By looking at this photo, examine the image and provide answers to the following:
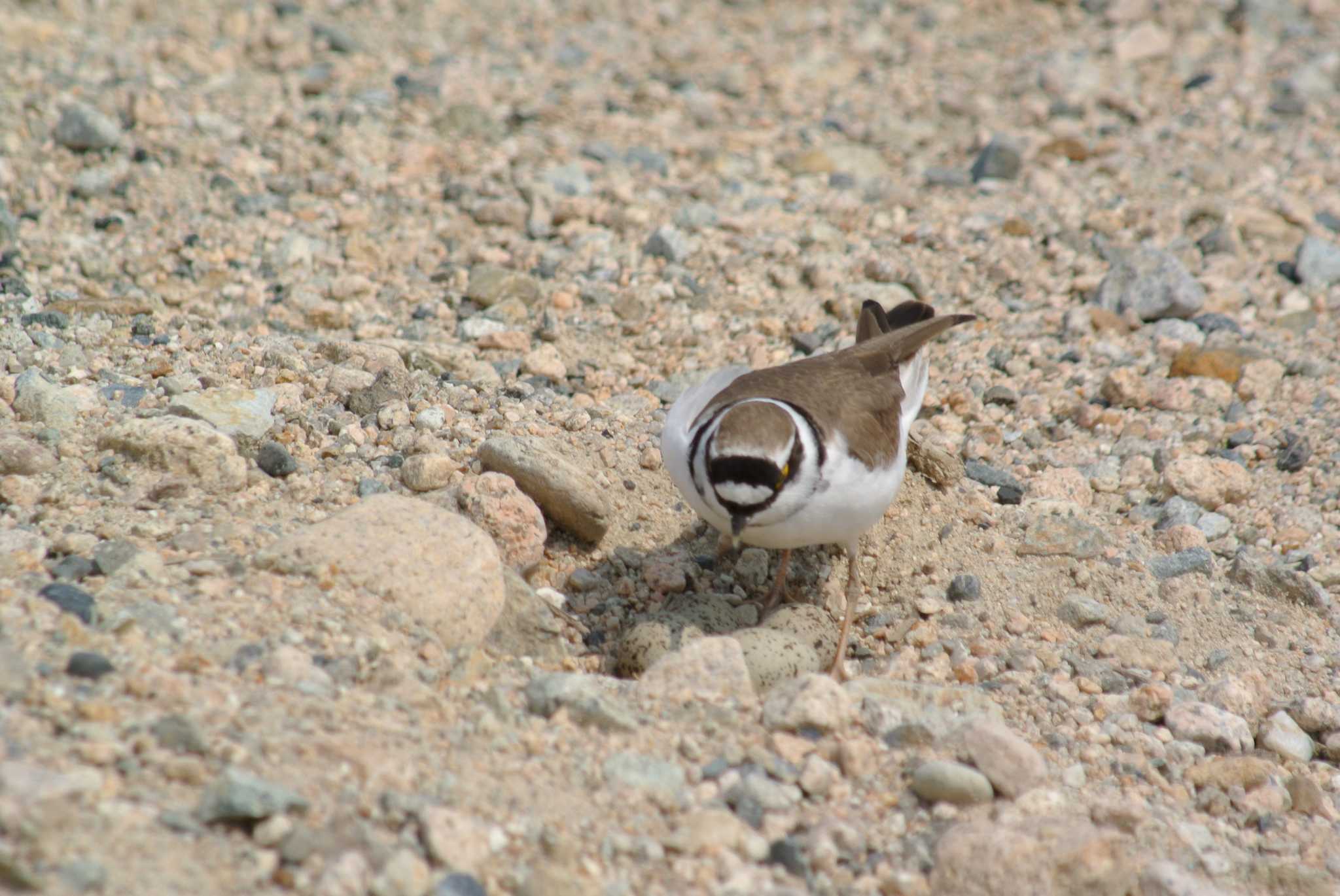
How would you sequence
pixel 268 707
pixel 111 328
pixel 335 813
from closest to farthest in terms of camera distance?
pixel 335 813, pixel 268 707, pixel 111 328

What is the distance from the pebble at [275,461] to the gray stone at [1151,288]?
483 centimetres

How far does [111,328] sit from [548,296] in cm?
236

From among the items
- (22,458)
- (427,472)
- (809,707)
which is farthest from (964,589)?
(22,458)

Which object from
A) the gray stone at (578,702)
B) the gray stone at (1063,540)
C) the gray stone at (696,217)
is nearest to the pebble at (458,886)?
the gray stone at (578,702)

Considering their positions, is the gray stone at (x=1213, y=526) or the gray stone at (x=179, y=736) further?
the gray stone at (x=1213, y=526)

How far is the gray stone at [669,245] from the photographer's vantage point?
758 cm

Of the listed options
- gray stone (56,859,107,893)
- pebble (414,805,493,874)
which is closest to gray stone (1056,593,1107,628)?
pebble (414,805,493,874)

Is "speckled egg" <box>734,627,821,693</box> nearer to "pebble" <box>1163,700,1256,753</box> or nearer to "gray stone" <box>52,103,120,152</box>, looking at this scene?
"pebble" <box>1163,700,1256,753</box>

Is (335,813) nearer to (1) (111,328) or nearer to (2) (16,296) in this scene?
(1) (111,328)

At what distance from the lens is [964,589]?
17.7ft

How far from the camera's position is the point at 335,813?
325 cm

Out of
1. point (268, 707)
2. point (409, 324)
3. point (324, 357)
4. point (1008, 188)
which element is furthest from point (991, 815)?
point (1008, 188)

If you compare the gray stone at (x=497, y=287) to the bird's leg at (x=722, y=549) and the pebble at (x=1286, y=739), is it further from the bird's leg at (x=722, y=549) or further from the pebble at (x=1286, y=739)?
the pebble at (x=1286, y=739)

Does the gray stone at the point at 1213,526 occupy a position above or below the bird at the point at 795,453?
below
